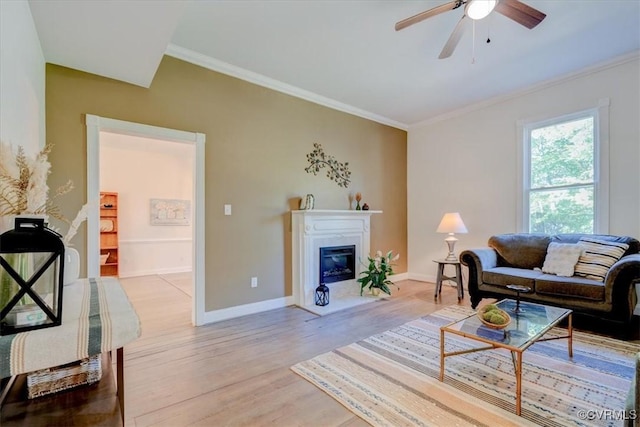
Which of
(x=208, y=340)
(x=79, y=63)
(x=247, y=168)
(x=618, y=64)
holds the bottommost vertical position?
(x=208, y=340)

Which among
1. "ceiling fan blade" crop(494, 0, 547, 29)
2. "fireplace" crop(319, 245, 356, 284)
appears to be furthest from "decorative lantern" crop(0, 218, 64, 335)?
"fireplace" crop(319, 245, 356, 284)

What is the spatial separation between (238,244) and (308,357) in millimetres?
1593

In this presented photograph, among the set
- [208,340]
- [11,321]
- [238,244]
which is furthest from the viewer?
[238,244]

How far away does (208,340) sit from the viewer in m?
2.83

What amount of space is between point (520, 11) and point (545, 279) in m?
2.50

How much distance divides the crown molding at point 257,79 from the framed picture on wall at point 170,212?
4.29 m

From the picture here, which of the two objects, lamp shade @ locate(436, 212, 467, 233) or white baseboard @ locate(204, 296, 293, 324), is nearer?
white baseboard @ locate(204, 296, 293, 324)

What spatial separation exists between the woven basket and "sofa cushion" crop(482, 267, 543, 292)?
3.66 m

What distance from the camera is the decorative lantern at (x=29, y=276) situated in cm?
89

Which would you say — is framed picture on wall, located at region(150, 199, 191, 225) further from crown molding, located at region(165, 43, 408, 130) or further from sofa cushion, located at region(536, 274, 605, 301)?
sofa cushion, located at region(536, 274, 605, 301)

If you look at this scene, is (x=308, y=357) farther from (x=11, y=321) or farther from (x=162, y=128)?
(x=162, y=128)

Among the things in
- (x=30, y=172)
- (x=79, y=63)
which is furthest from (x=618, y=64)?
(x=79, y=63)

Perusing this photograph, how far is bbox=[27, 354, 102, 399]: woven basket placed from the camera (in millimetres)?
1078

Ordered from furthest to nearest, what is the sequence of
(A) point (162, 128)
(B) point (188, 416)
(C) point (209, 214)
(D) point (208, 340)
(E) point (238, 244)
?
(E) point (238, 244)
(C) point (209, 214)
(A) point (162, 128)
(D) point (208, 340)
(B) point (188, 416)
